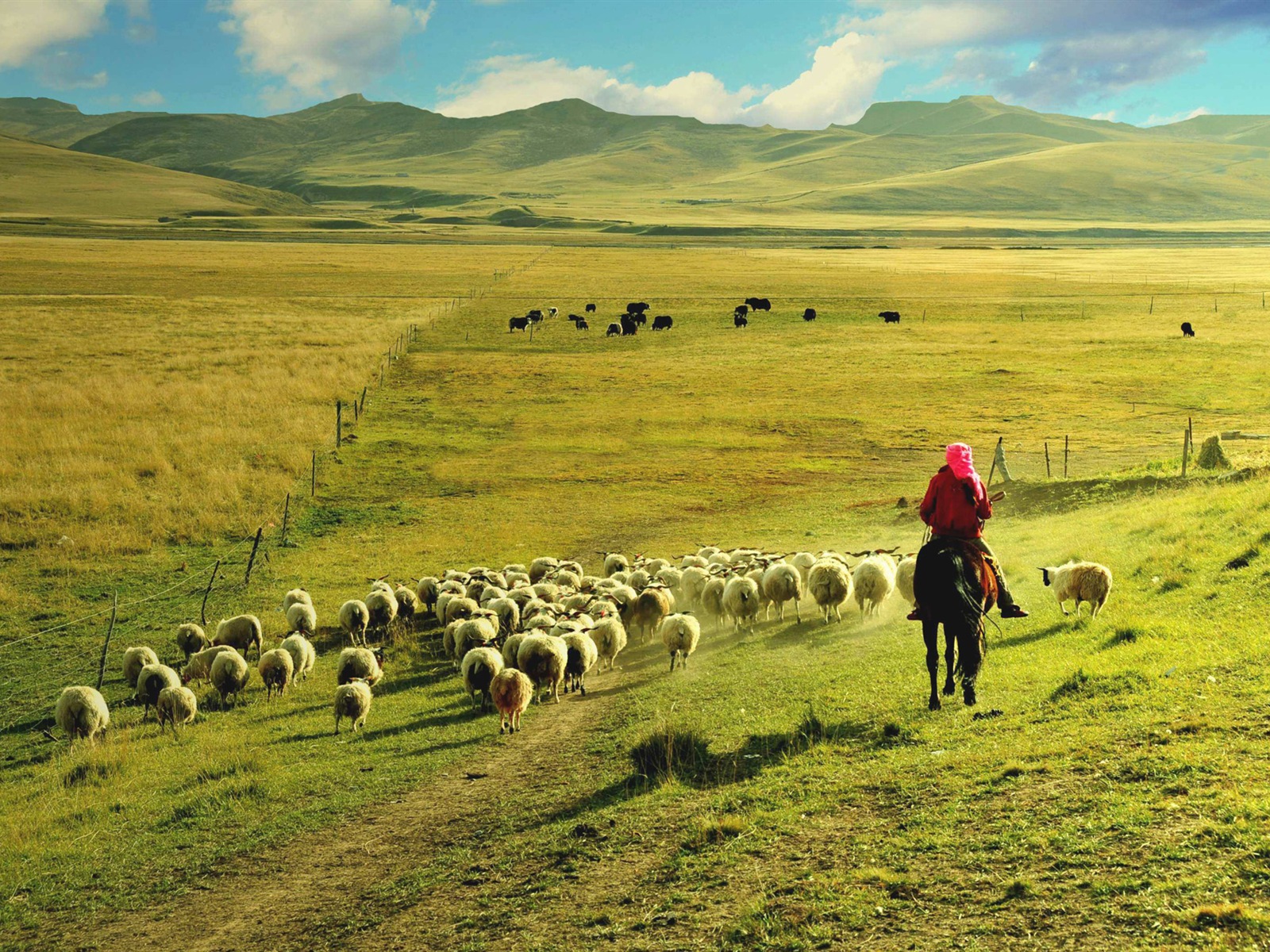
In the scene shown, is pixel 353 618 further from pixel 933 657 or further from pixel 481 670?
pixel 933 657

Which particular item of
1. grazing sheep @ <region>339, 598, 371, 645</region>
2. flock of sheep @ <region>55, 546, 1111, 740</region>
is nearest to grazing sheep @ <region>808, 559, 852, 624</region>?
flock of sheep @ <region>55, 546, 1111, 740</region>

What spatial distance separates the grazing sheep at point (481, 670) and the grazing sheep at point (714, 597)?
422cm

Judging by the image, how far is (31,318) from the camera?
56.8 metres

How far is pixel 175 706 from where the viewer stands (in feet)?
44.1

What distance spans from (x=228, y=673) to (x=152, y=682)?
975 millimetres

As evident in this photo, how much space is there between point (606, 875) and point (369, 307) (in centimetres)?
6534

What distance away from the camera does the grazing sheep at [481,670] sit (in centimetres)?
1341

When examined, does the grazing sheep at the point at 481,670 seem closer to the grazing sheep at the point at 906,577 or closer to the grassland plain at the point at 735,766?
the grassland plain at the point at 735,766

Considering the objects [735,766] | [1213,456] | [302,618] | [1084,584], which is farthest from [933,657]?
[1213,456]

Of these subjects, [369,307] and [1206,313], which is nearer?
[1206,313]

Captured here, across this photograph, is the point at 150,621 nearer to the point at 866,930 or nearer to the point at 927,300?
the point at 866,930

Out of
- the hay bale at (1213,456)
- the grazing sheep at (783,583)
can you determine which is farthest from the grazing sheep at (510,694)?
the hay bale at (1213,456)

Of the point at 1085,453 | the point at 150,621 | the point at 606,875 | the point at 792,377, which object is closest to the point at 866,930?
the point at 606,875

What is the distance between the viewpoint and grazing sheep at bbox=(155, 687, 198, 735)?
13.4 meters
